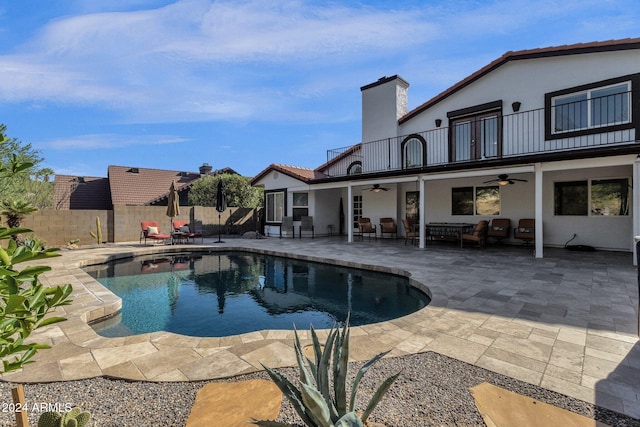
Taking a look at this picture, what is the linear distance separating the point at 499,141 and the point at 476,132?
940 mm

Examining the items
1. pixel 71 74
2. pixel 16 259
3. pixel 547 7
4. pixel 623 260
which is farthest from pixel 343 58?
pixel 16 259

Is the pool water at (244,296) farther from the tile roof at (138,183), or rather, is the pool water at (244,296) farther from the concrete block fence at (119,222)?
the tile roof at (138,183)

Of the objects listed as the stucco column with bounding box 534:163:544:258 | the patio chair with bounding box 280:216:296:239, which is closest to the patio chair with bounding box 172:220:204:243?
the patio chair with bounding box 280:216:296:239

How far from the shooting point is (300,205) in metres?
16.1

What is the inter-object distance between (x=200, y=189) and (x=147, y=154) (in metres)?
15.3

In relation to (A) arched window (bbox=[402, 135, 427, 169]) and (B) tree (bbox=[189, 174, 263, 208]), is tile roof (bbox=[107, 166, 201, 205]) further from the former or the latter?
(A) arched window (bbox=[402, 135, 427, 169])

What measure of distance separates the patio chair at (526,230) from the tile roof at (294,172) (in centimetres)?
872

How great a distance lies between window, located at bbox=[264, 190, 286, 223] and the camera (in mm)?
16656

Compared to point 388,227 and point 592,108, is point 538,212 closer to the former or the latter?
point 592,108

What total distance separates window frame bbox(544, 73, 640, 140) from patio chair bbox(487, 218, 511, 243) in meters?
3.14

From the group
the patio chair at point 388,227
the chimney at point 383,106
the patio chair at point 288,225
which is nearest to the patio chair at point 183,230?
the patio chair at point 288,225

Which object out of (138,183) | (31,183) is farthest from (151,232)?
(138,183)

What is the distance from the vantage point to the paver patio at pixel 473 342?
275 centimetres

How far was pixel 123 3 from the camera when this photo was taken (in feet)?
19.4
